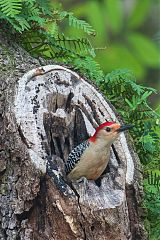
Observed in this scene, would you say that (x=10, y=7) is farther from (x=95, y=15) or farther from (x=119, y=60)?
(x=119, y=60)

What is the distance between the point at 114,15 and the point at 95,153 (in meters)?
2.36

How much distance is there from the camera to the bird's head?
4453 mm

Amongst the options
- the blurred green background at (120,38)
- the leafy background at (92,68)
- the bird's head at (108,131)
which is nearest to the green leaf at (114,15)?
the blurred green background at (120,38)

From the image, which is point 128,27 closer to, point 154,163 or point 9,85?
point 154,163

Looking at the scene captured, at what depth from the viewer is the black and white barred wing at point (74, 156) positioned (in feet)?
14.3

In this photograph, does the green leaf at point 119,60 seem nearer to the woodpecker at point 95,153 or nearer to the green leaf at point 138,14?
the green leaf at point 138,14

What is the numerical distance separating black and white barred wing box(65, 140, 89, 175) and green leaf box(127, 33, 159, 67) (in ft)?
7.18

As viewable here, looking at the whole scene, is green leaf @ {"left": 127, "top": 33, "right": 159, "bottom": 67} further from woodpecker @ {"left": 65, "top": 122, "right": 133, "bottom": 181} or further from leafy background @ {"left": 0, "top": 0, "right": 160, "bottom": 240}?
woodpecker @ {"left": 65, "top": 122, "right": 133, "bottom": 181}

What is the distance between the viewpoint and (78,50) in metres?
5.34

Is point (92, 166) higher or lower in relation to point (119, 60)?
lower

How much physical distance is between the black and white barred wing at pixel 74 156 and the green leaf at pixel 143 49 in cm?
219

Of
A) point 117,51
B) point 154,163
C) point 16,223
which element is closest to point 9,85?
point 16,223

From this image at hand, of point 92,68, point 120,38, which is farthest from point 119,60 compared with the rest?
point 92,68

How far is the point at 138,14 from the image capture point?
6.65 metres
